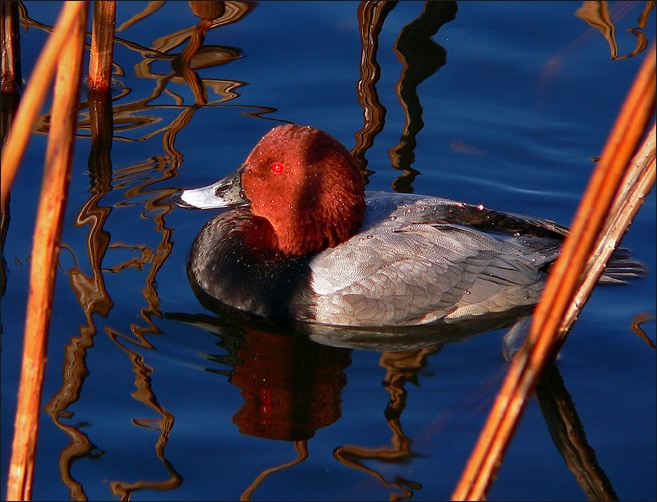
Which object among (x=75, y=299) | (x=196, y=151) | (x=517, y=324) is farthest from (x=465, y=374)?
(x=196, y=151)

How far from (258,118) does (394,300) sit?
7.91 feet

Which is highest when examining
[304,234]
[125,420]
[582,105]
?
[582,105]

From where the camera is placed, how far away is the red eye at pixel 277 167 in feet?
18.2

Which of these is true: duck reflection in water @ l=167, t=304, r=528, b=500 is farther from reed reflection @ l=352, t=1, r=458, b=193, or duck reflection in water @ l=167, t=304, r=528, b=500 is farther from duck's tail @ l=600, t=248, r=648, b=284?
reed reflection @ l=352, t=1, r=458, b=193

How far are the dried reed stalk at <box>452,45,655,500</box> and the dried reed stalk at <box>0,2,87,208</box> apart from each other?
1.37 meters

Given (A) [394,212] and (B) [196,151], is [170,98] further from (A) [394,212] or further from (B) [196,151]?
(A) [394,212]

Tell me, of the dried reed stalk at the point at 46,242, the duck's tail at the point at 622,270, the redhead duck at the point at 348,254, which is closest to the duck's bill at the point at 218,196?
the redhead duck at the point at 348,254

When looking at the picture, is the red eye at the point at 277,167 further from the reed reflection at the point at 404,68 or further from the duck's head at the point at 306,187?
the reed reflection at the point at 404,68

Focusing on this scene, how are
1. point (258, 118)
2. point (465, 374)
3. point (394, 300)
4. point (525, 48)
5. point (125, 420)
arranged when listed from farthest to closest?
point (525, 48) → point (258, 118) → point (394, 300) → point (465, 374) → point (125, 420)

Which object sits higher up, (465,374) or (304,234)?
(304,234)

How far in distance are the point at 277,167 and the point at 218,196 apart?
0.55m

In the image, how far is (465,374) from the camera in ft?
16.6

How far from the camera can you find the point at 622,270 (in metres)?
5.80

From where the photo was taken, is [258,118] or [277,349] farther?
[258,118]
